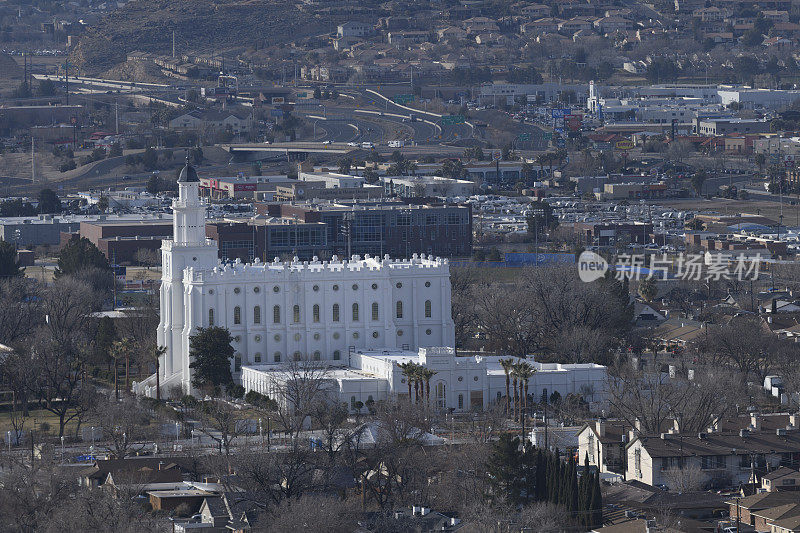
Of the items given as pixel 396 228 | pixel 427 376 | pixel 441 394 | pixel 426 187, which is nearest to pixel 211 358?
pixel 441 394

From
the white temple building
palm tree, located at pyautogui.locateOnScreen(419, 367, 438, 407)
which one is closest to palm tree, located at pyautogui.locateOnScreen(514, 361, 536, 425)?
palm tree, located at pyautogui.locateOnScreen(419, 367, 438, 407)

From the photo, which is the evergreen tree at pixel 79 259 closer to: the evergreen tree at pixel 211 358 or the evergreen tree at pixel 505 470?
the evergreen tree at pixel 211 358

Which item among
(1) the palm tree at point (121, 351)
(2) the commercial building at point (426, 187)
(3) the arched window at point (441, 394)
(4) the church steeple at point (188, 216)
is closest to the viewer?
(3) the arched window at point (441, 394)

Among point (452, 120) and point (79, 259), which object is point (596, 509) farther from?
point (452, 120)

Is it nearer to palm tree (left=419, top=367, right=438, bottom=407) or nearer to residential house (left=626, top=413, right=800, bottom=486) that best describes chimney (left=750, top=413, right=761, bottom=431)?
residential house (left=626, top=413, right=800, bottom=486)

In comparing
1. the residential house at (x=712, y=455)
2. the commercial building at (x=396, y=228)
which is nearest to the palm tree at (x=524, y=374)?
the residential house at (x=712, y=455)

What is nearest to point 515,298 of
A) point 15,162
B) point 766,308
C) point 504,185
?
point 766,308

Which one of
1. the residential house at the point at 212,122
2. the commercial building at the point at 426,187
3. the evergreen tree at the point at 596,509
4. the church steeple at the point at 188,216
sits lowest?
the commercial building at the point at 426,187
